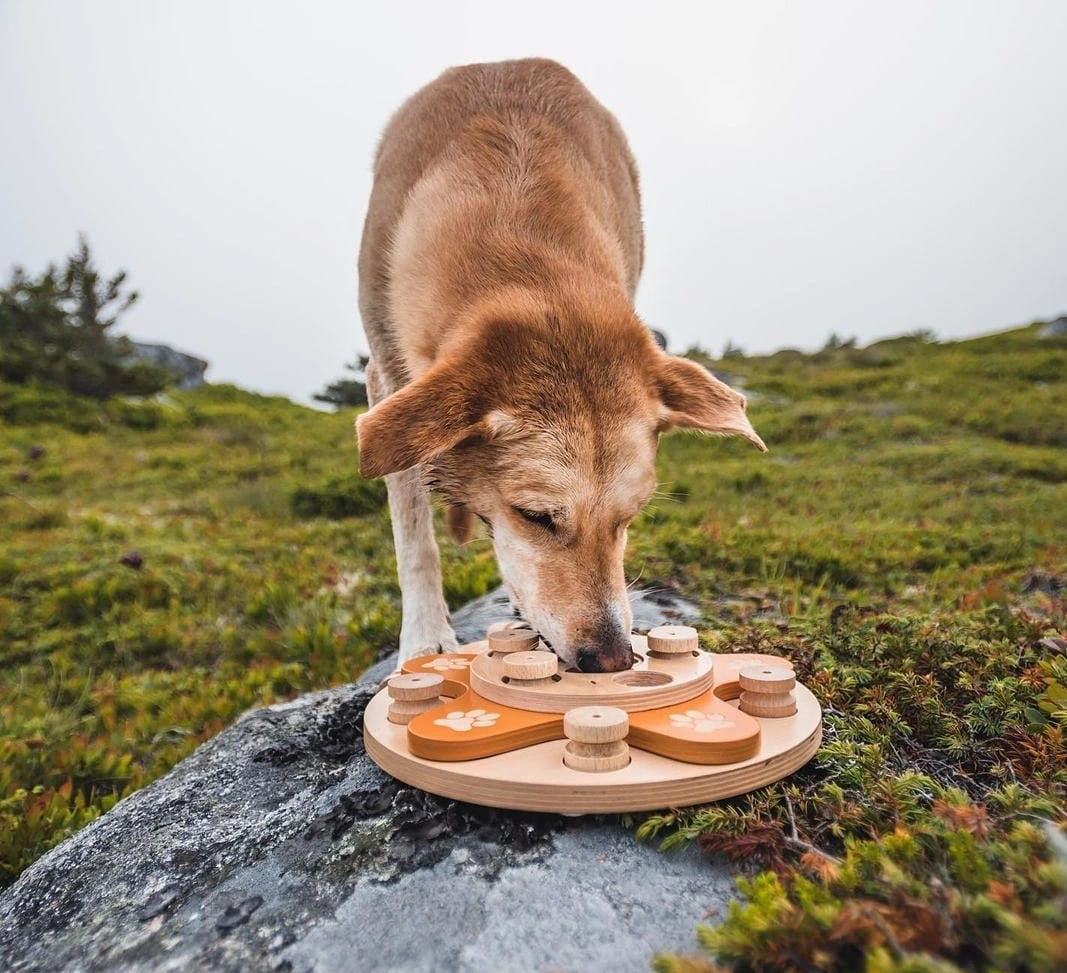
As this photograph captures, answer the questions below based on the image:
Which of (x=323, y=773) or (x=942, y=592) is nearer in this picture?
(x=323, y=773)

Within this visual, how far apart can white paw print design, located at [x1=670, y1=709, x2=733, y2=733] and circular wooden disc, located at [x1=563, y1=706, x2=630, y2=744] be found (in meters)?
0.19

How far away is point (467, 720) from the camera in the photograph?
2377 mm

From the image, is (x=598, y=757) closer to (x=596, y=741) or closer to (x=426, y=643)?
(x=596, y=741)

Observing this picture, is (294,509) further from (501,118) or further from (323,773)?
(323,773)

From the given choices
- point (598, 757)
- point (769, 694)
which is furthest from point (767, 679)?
point (598, 757)

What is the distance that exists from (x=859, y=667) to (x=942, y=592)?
2.62 meters

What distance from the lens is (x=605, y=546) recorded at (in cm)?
327

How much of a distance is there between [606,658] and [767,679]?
26.5 inches

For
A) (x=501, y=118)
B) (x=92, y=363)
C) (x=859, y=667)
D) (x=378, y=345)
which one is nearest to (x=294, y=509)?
(x=378, y=345)

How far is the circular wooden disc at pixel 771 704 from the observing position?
2.40 meters

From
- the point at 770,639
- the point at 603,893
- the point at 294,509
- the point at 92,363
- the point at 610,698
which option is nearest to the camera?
the point at 603,893

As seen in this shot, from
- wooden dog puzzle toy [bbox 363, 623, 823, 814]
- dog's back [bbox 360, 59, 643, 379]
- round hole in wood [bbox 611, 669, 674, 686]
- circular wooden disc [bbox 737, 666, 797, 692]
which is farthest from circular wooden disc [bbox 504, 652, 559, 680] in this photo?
dog's back [bbox 360, 59, 643, 379]

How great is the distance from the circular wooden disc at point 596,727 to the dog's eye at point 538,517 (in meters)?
1.25

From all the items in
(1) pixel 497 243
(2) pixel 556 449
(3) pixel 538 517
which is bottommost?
(3) pixel 538 517
